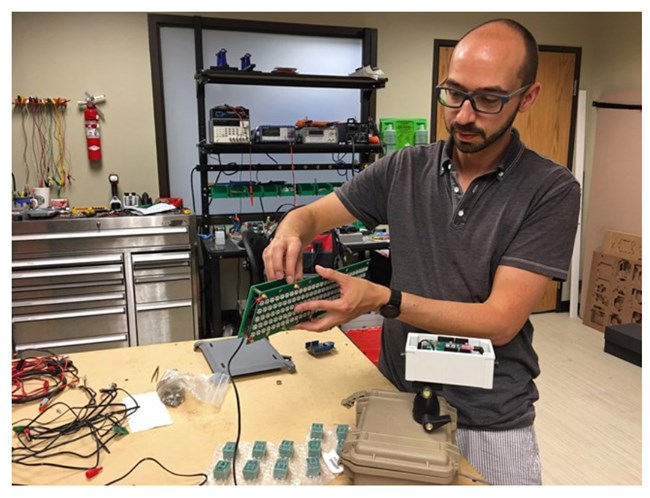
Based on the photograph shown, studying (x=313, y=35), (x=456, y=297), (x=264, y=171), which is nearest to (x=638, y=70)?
(x=313, y=35)

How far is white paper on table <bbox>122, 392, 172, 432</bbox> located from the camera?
109 cm

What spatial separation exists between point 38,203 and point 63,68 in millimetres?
870

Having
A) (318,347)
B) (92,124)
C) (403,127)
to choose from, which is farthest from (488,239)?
(92,124)

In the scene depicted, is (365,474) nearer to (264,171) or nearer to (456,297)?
(456,297)

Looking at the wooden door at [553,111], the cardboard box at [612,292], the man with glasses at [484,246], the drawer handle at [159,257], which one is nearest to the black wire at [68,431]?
the man with glasses at [484,246]

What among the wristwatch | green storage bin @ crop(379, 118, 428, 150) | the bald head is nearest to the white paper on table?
the wristwatch

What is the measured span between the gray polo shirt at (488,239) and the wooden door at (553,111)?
2.81m

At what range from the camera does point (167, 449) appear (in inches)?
39.6

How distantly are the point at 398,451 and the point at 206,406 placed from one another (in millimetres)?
517

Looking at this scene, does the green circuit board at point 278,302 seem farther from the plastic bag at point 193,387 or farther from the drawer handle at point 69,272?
the drawer handle at point 69,272

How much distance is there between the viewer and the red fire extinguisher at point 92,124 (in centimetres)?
318

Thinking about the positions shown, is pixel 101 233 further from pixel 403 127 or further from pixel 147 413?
pixel 403 127

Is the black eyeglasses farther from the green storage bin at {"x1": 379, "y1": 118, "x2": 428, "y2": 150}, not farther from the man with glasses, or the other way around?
→ the green storage bin at {"x1": 379, "y1": 118, "x2": 428, "y2": 150}

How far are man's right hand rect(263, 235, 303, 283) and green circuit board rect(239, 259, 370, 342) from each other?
112 mm
